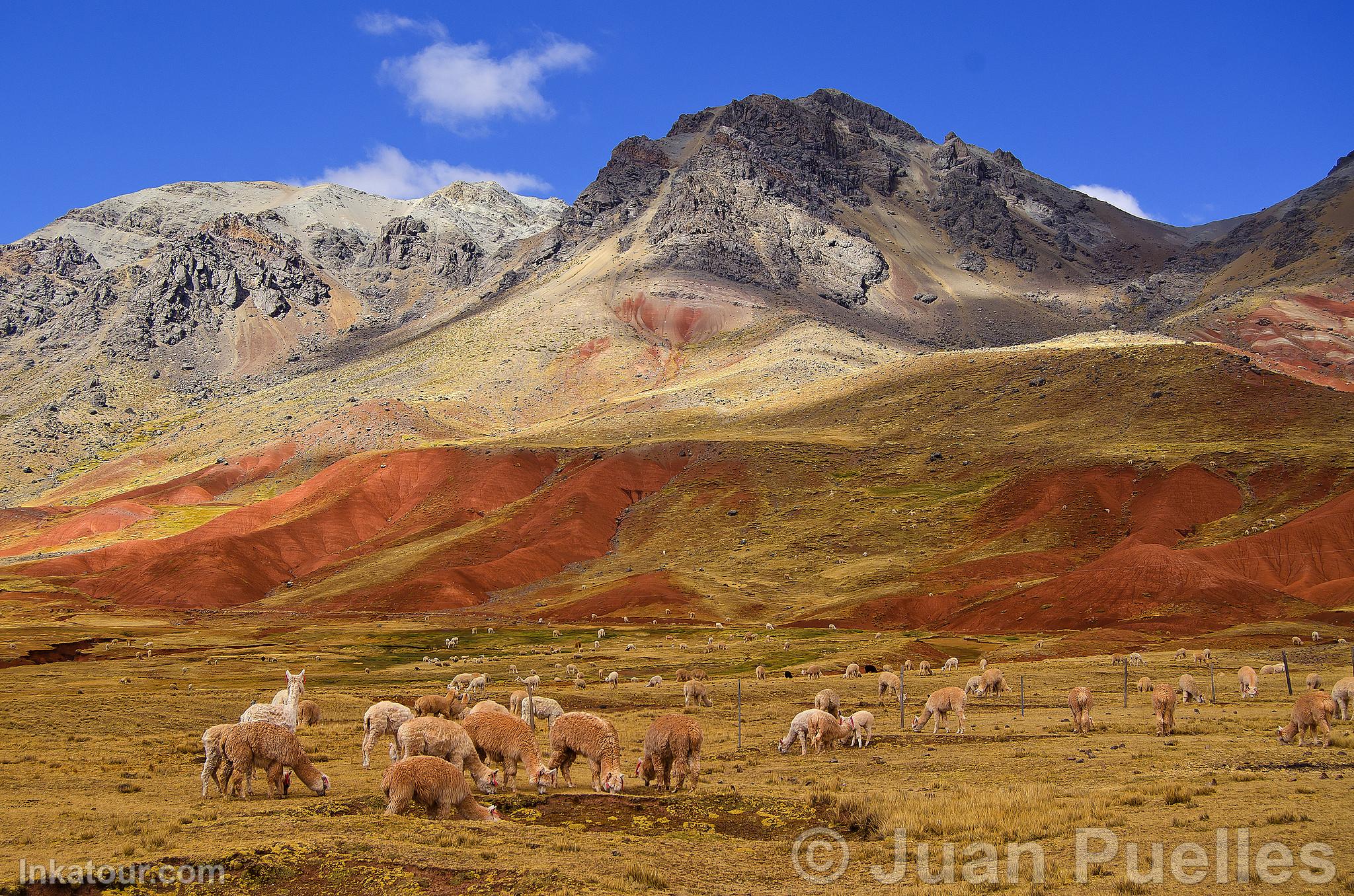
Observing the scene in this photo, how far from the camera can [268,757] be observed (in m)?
22.0

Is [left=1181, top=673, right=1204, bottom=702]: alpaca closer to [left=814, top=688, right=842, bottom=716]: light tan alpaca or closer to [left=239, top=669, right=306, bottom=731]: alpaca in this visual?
[left=814, top=688, right=842, bottom=716]: light tan alpaca

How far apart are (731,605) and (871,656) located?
40.7m

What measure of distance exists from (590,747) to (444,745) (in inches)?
130

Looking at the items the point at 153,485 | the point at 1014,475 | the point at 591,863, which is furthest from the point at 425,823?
the point at 153,485

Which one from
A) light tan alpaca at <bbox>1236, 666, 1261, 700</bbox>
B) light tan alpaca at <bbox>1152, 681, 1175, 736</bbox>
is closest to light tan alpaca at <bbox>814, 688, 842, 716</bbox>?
light tan alpaca at <bbox>1152, 681, 1175, 736</bbox>

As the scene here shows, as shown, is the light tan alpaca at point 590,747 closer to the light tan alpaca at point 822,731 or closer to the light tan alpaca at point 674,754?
the light tan alpaca at point 674,754

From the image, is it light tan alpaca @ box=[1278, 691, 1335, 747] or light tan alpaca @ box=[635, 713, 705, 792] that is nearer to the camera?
light tan alpaca @ box=[635, 713, 705, 792]

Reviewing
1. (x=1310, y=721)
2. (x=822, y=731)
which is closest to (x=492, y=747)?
(x=822, y=731)

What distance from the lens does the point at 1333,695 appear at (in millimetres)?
29781

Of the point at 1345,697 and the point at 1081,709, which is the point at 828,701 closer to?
the point at 1081,709

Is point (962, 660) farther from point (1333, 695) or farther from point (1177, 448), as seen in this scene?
point (1177, 448)

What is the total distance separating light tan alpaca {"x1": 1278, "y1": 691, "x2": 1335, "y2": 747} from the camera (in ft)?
81.6

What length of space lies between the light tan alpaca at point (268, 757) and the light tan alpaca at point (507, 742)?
343 centimetres

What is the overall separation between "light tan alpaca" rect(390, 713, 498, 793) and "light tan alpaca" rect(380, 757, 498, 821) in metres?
2.08
